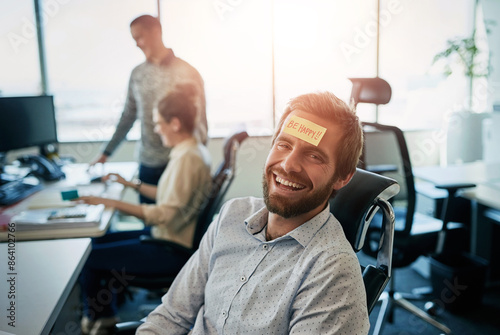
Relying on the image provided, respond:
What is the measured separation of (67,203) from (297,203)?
1246 millimetres

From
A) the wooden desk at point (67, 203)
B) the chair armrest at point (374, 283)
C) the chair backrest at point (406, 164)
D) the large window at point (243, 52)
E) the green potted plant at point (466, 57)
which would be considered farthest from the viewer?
the green potted plant at point (466, 57)

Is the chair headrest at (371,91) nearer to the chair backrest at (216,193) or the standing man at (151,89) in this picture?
the chair backrest at (216,193)

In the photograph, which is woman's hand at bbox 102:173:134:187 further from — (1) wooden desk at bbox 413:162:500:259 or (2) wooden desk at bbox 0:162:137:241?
(1) wooden desk at bbox 413:162:500:259

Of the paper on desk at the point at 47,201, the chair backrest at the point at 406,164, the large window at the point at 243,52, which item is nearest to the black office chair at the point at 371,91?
the chair backrest at the point at 406,164

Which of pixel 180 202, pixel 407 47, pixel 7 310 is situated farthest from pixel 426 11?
pixel 7 310

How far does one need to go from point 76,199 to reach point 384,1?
3829mm

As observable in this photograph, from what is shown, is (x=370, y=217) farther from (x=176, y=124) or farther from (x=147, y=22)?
(x=147, y=22)

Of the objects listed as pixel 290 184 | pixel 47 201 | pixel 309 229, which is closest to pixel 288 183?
pixel 290 184

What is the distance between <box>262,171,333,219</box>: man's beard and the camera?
115 centimetres

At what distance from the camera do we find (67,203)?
193 cm

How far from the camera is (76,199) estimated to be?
1898 millimetres

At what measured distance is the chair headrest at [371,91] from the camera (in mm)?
1915

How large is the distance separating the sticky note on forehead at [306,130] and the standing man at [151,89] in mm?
1158

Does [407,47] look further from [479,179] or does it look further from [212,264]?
[212,264]
